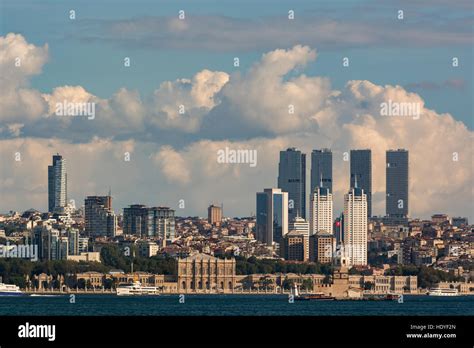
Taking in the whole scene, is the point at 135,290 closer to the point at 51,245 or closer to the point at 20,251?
the point at 20,251

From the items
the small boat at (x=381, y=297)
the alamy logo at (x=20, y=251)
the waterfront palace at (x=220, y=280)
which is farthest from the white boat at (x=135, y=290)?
the alamy logo at (x=20, y=251)

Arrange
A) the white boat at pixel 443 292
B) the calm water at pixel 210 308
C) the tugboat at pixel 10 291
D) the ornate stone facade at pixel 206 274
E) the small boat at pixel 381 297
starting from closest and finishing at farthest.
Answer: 1. the calm water at pixel 210 308
2. the small boat at pixel 381 297
3. the tugboat at pixel 10 291
4. the white boat at pixel 443 292
5. the ornate stone facade at pixel 206 274

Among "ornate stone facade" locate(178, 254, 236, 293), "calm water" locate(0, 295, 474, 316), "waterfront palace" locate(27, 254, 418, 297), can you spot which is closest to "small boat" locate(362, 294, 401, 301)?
"waterfront palace" locate(27, 254, 418, 297)

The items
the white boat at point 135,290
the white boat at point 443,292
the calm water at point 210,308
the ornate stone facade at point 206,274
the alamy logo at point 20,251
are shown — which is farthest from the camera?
the alamy logo at point 20,251

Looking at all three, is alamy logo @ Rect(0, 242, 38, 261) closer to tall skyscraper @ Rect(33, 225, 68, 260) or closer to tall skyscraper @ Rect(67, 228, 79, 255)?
tall skyscraper @ Rect(33, 225, 68, 260)

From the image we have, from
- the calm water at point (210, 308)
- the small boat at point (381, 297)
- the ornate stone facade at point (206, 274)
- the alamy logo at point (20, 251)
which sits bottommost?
the small boat at point (381, 297)

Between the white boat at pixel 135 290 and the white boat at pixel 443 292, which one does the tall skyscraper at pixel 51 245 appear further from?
the white boat at pixel 443 292
